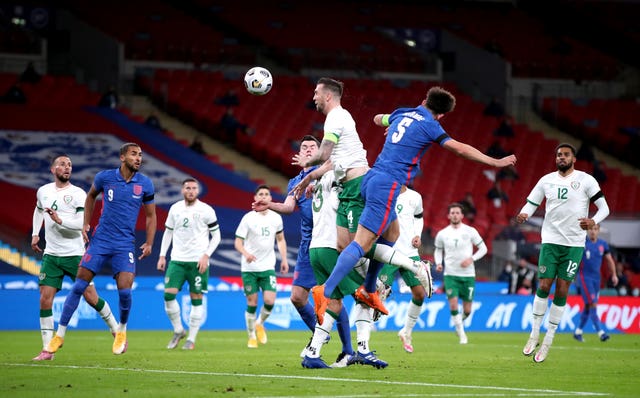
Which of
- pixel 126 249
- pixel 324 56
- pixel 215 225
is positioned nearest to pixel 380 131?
pixel 324 56

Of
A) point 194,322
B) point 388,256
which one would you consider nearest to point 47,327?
point 194,322

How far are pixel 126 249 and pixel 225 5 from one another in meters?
33.6

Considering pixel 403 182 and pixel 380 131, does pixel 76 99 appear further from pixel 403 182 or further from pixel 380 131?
pixel 403 182

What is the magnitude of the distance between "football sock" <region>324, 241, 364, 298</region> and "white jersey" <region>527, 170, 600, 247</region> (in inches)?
152

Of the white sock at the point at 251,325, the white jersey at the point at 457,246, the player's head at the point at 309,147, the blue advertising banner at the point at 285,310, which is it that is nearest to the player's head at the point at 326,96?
the player's head at the point at 309,147

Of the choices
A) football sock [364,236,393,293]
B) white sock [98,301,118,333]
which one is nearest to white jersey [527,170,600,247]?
football sock [364,236,393,293]

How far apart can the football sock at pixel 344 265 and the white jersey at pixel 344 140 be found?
97 cm

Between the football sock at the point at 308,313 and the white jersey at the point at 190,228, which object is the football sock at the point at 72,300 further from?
the white jersey at the point at 190,228

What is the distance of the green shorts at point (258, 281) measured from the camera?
20141 millimetres

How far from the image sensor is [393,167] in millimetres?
12141

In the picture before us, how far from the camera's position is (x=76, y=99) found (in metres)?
38.0

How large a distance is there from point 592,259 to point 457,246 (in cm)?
337

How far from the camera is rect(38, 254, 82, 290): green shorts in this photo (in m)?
15.1

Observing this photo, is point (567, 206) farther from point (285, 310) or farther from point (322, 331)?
point (285, 310)
